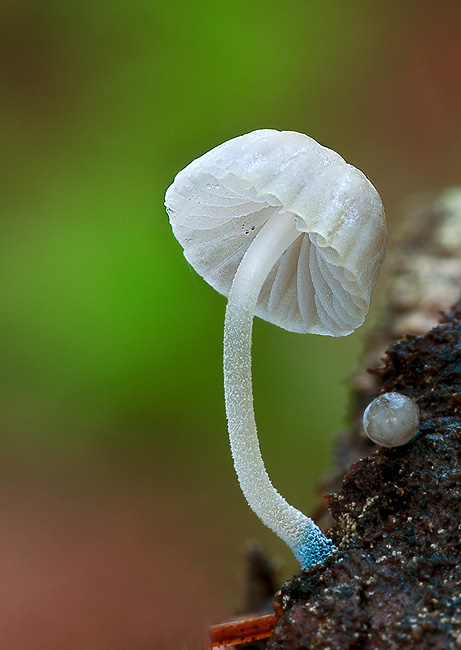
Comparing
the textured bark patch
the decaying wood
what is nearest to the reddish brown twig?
the decaying wood

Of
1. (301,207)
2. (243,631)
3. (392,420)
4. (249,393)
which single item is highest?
(301,207)

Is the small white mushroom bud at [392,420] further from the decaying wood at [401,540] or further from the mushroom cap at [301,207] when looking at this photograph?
the mushroom cap at [301,207]

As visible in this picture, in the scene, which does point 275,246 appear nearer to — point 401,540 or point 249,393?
point 249,393

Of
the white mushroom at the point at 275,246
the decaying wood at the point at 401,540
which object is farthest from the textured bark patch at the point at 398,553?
the white mushroom at the point at 275,246

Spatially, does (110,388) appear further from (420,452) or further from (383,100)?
(383,100)

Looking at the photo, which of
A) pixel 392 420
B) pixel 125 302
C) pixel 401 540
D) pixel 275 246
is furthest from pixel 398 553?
pixel 125 302

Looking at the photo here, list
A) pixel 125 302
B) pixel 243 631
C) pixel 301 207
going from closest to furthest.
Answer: pixel 301 207, pixel 243 631, pixel 125 302

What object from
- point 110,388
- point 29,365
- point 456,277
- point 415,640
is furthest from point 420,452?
point 29,365
